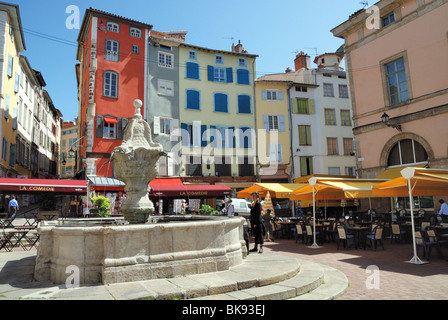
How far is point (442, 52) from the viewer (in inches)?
608

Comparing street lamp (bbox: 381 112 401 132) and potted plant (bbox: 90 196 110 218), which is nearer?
potted plant (bbox: 90 196 110 218)

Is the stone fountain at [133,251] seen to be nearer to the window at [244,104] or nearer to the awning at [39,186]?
the awning at [39,186]

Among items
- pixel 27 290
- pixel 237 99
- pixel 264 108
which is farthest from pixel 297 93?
pixel 27 290

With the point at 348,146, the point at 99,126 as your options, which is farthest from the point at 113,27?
the point at 348,146

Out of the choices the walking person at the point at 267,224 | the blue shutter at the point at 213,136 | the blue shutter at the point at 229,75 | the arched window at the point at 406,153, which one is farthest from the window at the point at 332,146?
the walking person at the point at 267,224

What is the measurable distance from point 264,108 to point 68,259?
1016 inches

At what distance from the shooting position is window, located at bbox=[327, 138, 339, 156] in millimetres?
30266

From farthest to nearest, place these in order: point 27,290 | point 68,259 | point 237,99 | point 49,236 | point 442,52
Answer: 1. point 237,99
2. point 442,52
3. point 49,236
4. point 68,259
5. point 27,290

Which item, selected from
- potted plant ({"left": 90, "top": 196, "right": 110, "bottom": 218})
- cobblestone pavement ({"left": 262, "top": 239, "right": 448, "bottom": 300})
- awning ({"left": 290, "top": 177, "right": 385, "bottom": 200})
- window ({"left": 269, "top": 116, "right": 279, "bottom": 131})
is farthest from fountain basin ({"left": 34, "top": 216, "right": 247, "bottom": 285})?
window ({"left": 269, "top": 116, "right": 279, "bottom": 131})

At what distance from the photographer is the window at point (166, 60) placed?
26312 millimetres

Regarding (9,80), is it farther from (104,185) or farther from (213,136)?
(213,136)

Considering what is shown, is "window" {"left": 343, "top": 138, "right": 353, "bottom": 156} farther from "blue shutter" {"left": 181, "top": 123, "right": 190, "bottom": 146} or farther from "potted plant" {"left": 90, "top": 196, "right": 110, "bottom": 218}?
"potted plant" {"left": 90, "top": 196, "right": 110, "bottom": 218}

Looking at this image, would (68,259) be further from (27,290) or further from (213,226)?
(213,226)

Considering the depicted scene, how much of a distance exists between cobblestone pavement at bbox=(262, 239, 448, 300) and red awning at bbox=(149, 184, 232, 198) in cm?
859
